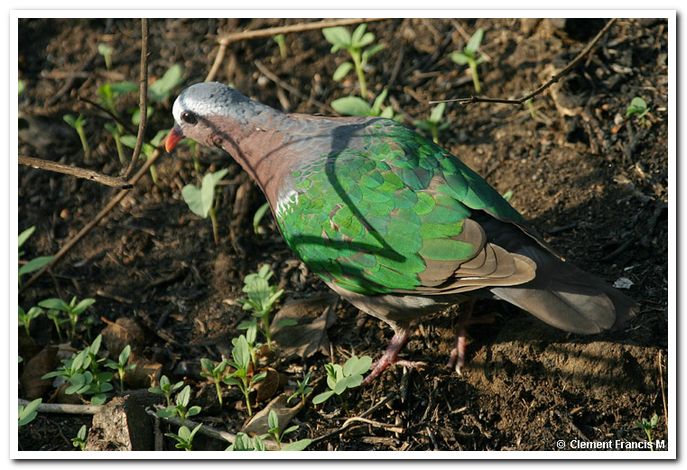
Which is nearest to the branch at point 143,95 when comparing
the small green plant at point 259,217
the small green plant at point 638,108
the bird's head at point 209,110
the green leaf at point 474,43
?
the bird's head at point 209,110

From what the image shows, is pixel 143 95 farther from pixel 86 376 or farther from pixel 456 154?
pixel 456 154

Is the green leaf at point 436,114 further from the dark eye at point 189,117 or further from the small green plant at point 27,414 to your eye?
the small green plant at point 27,414

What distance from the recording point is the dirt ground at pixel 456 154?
410 cm

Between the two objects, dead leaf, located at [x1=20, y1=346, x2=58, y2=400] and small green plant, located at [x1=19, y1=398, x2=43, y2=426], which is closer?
small green plant, located at [x1=19, y1=398, x2=43, y2=426]

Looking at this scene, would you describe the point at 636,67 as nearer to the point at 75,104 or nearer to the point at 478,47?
the point at 478,47

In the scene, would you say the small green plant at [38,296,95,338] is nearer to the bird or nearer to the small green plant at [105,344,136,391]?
the small green plant at [105,344,136,391]

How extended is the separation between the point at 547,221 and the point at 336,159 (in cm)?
142

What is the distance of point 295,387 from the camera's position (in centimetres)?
444

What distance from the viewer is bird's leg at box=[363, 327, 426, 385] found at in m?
4.36

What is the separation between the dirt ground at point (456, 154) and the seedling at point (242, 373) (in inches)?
7.5

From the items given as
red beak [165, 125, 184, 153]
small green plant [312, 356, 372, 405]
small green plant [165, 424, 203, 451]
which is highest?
red beak [165, 125, 184, 153]

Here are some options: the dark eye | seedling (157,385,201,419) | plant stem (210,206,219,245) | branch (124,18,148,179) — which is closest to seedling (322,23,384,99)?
the dark eye

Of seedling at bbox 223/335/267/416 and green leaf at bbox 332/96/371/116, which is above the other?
green leaf at bbox 332/96/371/116

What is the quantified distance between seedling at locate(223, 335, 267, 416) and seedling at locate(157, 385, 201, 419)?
20 cm
